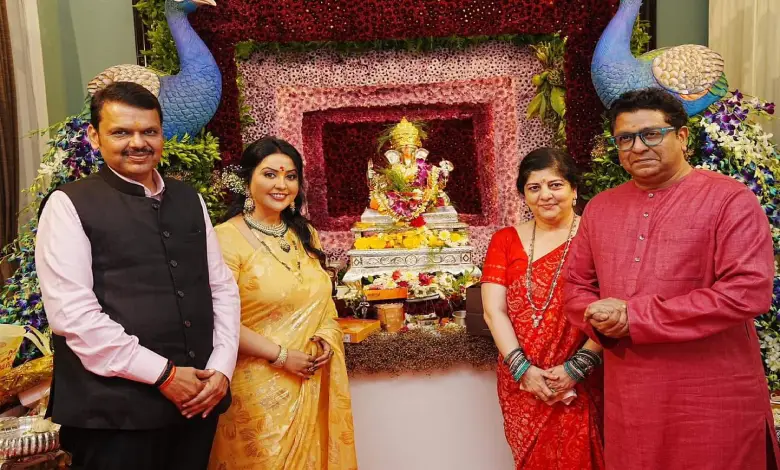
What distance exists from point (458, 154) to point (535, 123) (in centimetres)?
55

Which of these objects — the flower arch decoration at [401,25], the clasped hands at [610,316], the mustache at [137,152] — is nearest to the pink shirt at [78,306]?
the mustache at [137,152]

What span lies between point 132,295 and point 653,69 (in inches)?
107

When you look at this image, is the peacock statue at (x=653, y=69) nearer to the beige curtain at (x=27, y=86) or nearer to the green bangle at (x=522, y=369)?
the green bangle at (x=522, y=369)

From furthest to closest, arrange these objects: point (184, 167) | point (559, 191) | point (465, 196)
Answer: point (465, 196)
point (184, 167)
point (559, 191)

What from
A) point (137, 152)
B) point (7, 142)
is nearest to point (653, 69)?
point (137, 152)

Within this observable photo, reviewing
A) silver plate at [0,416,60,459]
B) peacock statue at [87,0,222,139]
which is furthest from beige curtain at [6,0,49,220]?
silver plate at [0,416,60,459]

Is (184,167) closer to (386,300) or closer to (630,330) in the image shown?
(386,300)

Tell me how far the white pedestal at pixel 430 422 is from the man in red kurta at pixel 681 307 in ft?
3.44

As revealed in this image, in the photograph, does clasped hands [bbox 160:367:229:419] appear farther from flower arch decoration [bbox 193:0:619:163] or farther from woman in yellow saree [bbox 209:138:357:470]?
flower arch decoration [bbox 193:0:619:163]

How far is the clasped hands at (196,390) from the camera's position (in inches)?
63.7

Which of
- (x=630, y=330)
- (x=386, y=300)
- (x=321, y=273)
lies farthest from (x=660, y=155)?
(x=386, y=300)

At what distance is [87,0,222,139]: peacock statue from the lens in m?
3.13

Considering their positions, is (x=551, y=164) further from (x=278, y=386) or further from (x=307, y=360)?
(x=278, y=386)

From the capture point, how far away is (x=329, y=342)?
2.27m
